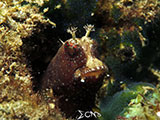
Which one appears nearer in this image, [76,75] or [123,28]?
[76,75]

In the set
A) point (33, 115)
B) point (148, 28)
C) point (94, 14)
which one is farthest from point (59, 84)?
point (148, 28)

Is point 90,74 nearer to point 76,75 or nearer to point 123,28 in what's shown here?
point 76,75

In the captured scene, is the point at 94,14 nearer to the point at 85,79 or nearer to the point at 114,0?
the point at 114,0

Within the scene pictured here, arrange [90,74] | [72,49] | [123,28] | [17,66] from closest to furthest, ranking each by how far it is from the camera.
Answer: [90,74], [72,49], [17,66], [123,28]

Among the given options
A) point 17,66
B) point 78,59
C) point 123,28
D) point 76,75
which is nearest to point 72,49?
point 78,59

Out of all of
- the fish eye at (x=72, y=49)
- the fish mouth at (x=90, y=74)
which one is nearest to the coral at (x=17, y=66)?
the fish mouth at (x=90, y=74)

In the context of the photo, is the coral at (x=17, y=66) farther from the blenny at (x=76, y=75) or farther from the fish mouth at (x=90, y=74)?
the fish mouth at (x=90, y=74)

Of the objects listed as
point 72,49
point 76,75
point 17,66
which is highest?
point 72,49
